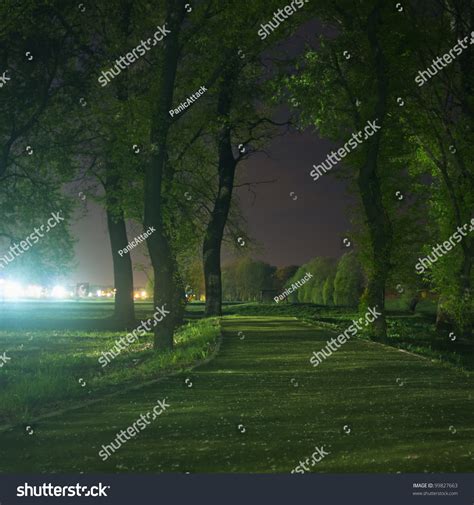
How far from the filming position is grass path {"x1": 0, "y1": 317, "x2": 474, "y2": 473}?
8500 millimetres

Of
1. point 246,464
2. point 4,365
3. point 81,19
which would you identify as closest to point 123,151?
point 81,19

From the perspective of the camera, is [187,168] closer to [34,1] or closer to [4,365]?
[34,1]

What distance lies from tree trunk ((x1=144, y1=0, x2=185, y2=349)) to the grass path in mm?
6590

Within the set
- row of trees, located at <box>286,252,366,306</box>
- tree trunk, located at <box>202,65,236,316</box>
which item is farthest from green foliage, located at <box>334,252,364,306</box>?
tree trunk, located at <box>202,65,236,316</box>

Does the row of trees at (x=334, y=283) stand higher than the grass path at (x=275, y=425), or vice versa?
the row of trees at (x=334, y=283)

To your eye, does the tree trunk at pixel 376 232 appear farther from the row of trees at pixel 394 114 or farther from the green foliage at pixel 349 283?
the green foliage at pixel 349 283

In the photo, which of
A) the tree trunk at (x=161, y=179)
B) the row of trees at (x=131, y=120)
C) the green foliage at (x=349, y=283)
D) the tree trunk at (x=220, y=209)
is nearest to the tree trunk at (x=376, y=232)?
the row of trees at (x=131, y=120)

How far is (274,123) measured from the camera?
143 feet

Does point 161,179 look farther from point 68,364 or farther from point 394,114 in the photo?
point 394,114

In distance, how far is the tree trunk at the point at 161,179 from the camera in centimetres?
2275

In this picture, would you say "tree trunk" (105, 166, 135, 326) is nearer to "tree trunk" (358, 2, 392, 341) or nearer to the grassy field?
the grassy field

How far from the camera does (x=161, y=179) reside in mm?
23234

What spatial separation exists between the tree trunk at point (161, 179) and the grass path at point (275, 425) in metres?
6.59

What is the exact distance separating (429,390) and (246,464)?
6.20 metres
